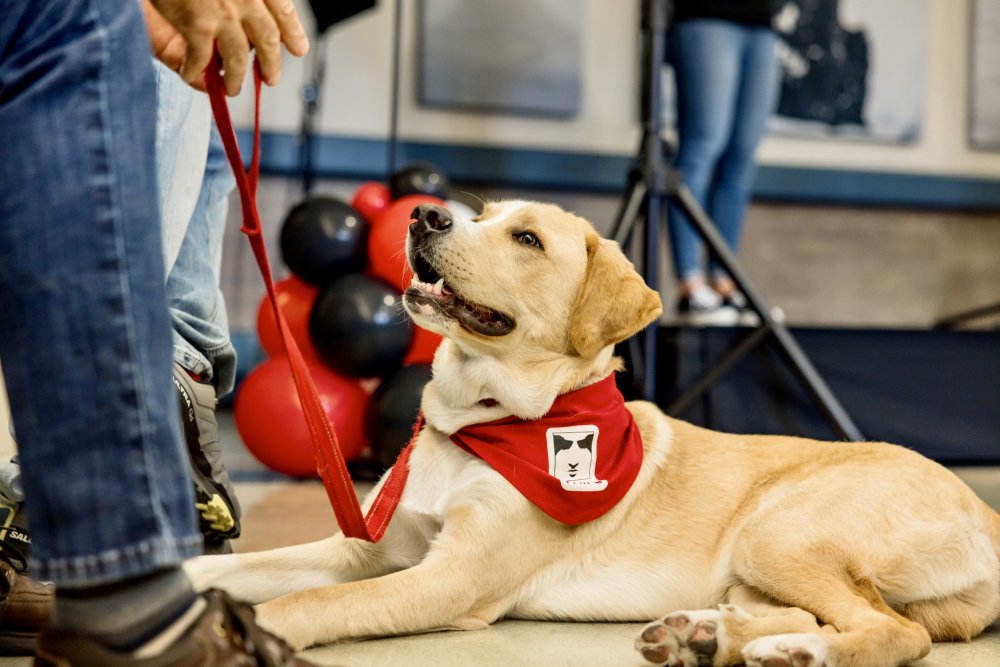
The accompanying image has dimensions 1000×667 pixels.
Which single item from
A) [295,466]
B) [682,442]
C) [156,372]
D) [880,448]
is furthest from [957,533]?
[295,466]

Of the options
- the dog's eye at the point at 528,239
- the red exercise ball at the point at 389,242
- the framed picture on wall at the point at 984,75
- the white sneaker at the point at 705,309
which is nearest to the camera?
the dog's eye at the point at 528,239

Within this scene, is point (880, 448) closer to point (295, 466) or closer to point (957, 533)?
point (957, 533)

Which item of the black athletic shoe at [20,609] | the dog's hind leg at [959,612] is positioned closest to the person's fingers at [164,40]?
the black athletic shoe at [20,609]

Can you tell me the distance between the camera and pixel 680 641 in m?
1.41

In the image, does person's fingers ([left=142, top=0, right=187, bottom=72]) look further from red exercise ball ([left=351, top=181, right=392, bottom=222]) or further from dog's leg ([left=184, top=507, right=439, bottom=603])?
red exercise ball ([left=351, top=181, right=392, bottom=222])

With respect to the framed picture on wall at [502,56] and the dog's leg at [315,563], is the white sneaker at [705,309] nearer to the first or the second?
the framed picture on wall at [502,56]

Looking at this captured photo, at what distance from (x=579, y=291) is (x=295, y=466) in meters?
1.90

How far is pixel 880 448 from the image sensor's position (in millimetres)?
1816

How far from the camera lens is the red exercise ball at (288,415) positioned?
130 inches

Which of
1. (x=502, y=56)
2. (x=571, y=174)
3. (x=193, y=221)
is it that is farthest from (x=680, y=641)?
(x=502, y=56)

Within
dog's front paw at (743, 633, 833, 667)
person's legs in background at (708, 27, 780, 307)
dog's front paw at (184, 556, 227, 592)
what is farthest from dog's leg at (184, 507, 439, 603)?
person's legs in background at (708, 27, 780, 307)

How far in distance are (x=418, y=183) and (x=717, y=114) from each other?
4.40 ft

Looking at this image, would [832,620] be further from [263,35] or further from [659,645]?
[263,35]

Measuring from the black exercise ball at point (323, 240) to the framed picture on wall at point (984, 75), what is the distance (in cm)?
484
